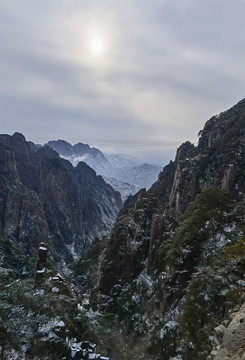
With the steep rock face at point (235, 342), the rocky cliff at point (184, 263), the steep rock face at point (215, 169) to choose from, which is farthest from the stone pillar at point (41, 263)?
the steep rock face at point (215, 169)

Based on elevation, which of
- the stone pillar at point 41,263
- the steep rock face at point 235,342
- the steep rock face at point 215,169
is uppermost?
the steep rock face at point 215,169

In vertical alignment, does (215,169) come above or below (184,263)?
above

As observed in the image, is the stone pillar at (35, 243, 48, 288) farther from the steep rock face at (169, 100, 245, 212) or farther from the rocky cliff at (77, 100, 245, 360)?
the steep rock face at (169, 100, 245, 212)

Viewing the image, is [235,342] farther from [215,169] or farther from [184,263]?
[215,169]

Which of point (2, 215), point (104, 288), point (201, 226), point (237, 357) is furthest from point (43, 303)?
point (2, 215)

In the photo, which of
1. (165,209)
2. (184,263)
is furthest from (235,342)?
(165,209)

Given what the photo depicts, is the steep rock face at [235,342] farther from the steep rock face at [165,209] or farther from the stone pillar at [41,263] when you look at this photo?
the steep rock face at [165,209]

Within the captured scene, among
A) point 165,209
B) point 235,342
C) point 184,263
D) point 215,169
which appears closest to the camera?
point 235,342

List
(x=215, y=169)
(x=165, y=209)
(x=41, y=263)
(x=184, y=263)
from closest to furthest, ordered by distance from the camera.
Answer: (x=184, y=263), (x=41, y=263), (x=165, y=209), (x=215, y=169)

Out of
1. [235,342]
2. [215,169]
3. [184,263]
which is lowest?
[184,263]

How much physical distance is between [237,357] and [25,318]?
14843 millimetres

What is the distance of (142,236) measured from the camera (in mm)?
50438

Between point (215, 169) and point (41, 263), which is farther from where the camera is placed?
point (215, 169)

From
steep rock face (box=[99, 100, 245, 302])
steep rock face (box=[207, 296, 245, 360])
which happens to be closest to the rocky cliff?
steep rock face (box=[99, 100, 245, 302])
